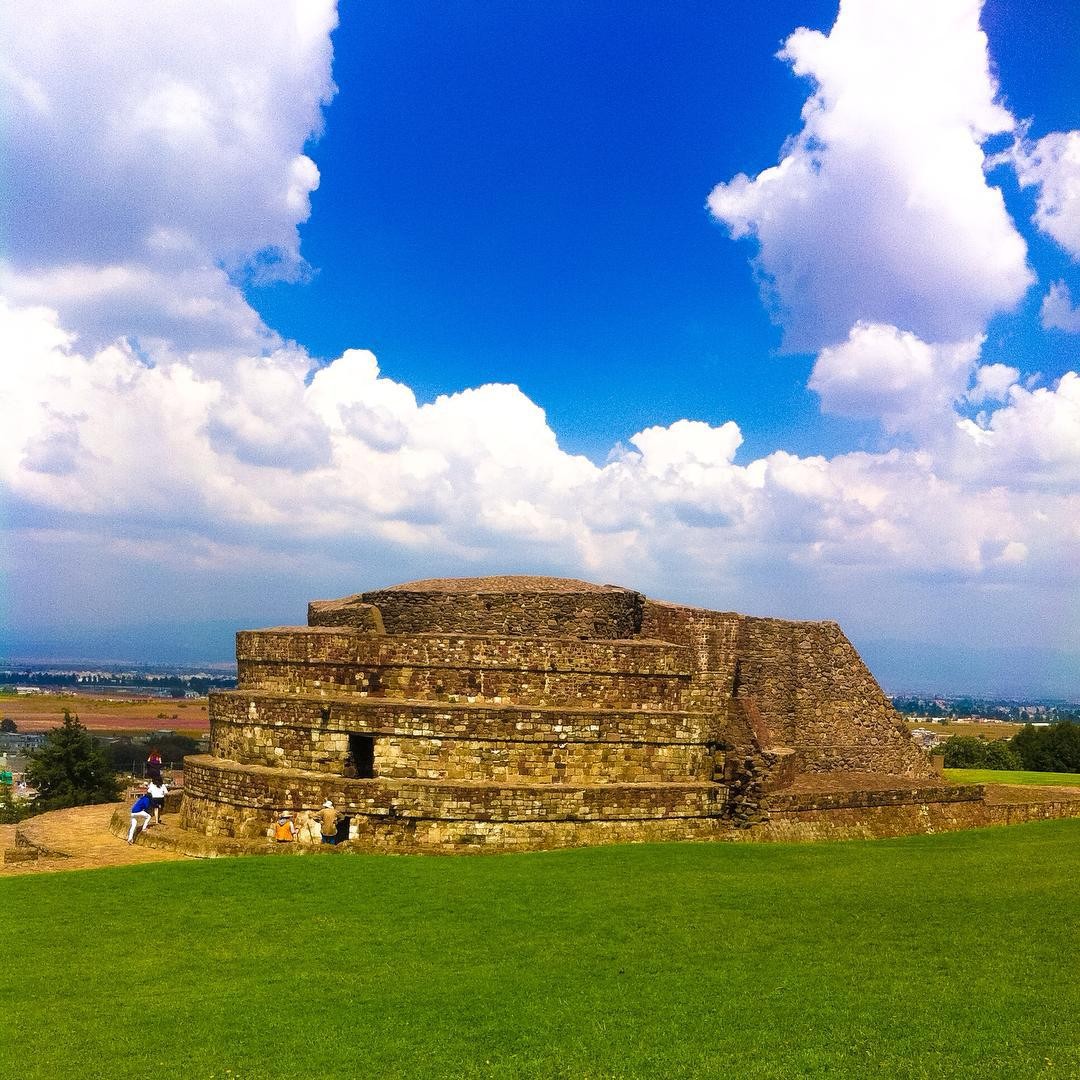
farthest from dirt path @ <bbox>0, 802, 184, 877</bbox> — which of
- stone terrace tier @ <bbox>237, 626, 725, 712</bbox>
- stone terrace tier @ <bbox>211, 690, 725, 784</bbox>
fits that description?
stone terrace tier @ <bbox>237, 626, 725, 712</bbox>

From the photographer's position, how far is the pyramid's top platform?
71.8ft

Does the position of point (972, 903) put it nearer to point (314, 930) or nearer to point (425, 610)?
point (314, 930)

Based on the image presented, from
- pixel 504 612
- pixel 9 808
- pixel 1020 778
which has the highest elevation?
pixel 504 612

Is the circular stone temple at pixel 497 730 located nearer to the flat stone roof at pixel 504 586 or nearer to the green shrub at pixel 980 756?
the flat stone roof at pixel 504 586

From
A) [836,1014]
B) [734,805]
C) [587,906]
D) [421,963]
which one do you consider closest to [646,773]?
[734,805]

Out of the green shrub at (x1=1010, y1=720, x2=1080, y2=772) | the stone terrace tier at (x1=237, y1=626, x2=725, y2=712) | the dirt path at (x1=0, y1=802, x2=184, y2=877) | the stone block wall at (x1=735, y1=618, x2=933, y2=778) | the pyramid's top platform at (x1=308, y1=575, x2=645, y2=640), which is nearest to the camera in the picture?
the dirt path at (x1=0, y1=802, x2=184, y2=877)

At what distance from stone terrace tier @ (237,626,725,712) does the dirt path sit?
194 inches

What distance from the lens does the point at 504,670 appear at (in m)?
19.5

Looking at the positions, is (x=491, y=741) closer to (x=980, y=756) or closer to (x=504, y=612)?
(x=504, y=612)

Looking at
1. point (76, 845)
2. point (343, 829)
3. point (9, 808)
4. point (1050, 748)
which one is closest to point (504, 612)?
point (343, 829)

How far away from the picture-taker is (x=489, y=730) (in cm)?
1859

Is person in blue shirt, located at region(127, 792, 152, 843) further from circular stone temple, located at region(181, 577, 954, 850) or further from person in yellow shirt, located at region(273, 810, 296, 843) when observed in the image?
person in yellow shirt, located at region(273, 810, 296, 843)

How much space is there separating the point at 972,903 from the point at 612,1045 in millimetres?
6589

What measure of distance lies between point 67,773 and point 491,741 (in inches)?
1036
